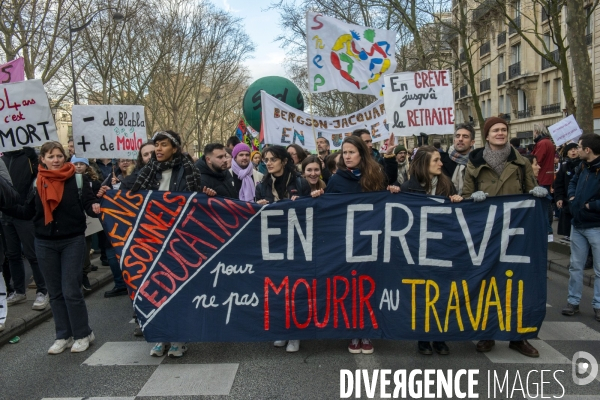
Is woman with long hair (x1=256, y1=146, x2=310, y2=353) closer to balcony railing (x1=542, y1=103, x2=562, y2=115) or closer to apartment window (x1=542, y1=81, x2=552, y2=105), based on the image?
balcony railing (x1=542, y1=103, x2=562, y2=115)

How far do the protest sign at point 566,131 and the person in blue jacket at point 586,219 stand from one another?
4042 millimetres

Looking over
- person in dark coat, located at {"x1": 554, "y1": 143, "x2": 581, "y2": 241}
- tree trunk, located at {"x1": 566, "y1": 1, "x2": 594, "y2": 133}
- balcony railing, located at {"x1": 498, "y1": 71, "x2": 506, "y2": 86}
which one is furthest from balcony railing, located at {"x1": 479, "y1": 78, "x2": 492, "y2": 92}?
person in dark coat, located at {"x1": 554, "y1": 143, "x2": 581, "y2": 241}

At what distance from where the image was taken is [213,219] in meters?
4.58

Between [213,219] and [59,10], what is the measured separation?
1771cm

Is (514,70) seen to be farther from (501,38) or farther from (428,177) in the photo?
(428,177)

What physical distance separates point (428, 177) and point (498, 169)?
656 millimetres

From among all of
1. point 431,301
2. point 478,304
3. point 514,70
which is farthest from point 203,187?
point 514,70

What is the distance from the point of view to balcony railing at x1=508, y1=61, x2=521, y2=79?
37.6m

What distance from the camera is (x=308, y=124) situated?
29.3 feet

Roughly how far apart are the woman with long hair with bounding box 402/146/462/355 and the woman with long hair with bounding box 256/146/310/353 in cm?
103

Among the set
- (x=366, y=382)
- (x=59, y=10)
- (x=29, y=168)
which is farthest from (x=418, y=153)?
(x=59, y=10)

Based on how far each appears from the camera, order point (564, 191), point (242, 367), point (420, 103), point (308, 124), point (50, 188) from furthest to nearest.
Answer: point (308, 124) < point (564, 191) < point (420, 103) < point (50, 188) < point (242, 367)

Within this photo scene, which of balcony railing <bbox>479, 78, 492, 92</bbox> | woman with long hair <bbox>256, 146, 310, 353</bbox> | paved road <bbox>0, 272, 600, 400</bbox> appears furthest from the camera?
balcony railing <bbox>479, 78, 492, 92</bbox>

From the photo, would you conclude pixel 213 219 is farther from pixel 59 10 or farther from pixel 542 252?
pixel 59 10
